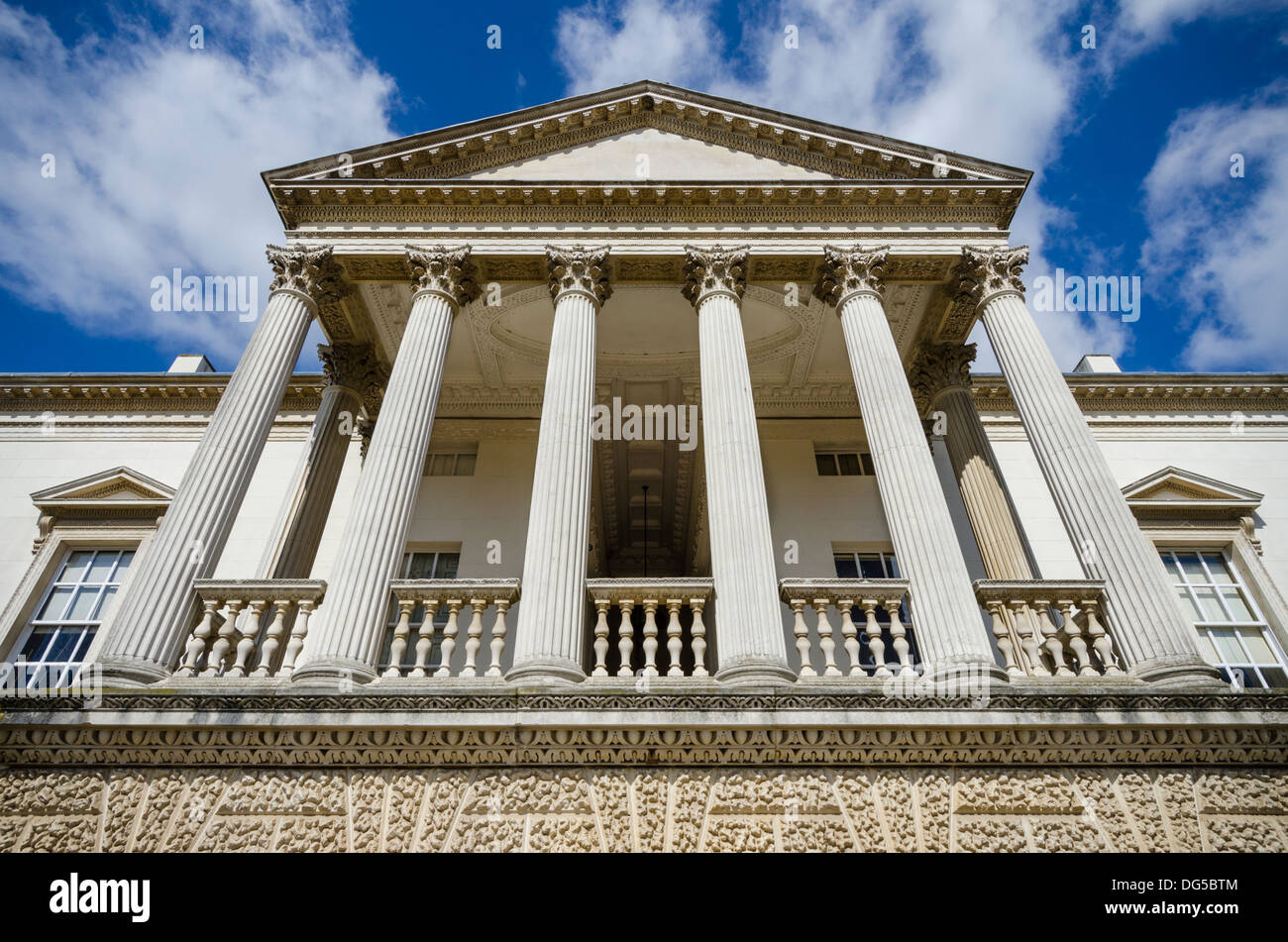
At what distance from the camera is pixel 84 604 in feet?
46.0

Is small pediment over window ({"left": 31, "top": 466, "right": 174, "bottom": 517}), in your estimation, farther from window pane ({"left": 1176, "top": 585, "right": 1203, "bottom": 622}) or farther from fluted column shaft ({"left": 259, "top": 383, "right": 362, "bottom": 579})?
window pane ({"left": 1176, "top": 585, "right": 1203, "bottom": 622})

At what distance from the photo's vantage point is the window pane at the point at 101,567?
14383 millimetres

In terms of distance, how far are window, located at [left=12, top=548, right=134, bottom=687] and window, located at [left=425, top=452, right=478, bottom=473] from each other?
20.7ft

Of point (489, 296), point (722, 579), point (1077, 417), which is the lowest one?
point (722, 579)

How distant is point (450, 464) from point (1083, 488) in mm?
11864

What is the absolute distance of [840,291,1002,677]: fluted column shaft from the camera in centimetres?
793

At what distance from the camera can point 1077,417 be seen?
970 cm

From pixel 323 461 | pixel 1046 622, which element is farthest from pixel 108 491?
pixel 1046 622

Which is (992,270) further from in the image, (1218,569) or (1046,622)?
(1218,569)

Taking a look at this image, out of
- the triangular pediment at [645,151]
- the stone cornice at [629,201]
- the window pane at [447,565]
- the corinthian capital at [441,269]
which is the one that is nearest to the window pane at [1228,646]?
the stone cornice at [629,201]
